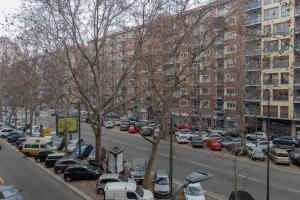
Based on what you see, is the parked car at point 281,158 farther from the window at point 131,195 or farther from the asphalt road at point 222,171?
the window at point 131,195

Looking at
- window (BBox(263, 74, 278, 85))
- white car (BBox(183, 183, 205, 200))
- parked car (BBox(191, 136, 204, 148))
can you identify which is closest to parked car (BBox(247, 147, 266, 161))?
parked car (BBox(191, 136, 204, 148))

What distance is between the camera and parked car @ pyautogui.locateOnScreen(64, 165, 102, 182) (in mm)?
26672

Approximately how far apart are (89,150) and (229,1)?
69.1 feet

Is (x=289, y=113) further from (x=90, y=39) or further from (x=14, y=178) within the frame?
(x=14, y=178)

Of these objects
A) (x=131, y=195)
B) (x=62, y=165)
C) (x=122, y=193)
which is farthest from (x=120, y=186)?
(x=62, y=165)

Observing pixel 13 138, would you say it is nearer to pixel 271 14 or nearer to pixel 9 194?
pixel 9 194

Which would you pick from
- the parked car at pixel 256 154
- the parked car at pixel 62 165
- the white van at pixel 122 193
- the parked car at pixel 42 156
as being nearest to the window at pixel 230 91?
the parked car at pixel 256 154

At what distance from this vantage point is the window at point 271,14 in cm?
5469

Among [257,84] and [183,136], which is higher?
[257,84]

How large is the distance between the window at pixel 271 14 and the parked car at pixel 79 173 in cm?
3798

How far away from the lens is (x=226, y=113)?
64.1 meters

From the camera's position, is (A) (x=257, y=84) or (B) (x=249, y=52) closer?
(B) (x=249, y=52)

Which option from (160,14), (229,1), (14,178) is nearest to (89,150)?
(14,178)

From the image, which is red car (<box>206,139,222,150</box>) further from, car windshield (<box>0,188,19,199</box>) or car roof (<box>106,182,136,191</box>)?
car windshield (<box>0,188,19,199</box>)
